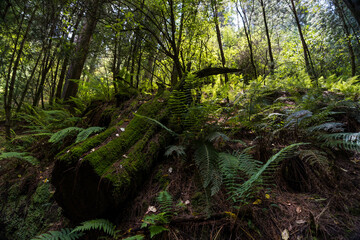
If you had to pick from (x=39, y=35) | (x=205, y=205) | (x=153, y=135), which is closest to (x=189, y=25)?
(x=153, y=135)

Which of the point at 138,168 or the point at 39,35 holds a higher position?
the point at 39,35

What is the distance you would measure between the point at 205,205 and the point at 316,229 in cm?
87

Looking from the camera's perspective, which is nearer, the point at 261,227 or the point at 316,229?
the point at 316,229

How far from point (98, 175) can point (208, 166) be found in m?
1.17

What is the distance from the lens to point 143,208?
1.81 m

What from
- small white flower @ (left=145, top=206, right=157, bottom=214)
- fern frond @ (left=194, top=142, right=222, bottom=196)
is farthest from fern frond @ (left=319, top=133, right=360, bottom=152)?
small white flower @ (left=145, top=206, right=157, bottom=214)

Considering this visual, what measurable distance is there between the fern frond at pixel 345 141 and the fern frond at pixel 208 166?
4.09ft

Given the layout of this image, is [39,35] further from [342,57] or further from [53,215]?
[342,57]

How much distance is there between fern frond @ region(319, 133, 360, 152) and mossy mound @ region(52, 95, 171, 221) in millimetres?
2070

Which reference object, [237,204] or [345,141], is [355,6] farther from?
[237,204]

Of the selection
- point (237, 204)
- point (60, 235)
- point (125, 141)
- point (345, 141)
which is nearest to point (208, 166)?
point (237, 204)

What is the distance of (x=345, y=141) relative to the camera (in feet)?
5.54

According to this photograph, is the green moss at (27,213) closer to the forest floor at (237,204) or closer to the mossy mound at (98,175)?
the forest floor at (237,204)

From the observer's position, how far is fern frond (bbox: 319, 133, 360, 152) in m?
1.60
